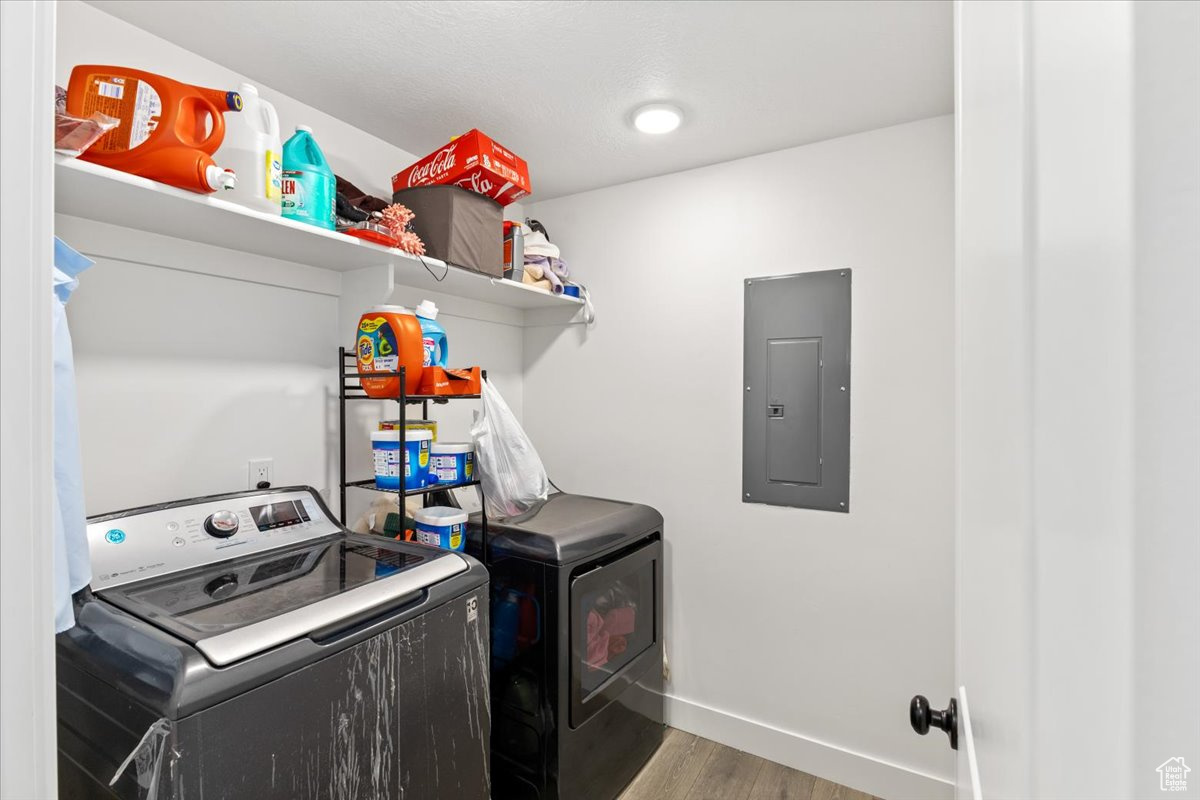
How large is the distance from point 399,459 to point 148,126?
3.16ft

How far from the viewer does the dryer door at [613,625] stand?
1.81 meters

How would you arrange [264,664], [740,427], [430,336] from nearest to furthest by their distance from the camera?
[264,664] → [430,336] → [740,427]

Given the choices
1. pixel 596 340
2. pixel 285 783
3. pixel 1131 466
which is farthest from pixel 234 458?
pixel 1131 466

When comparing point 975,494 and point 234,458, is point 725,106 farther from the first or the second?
point 234,458

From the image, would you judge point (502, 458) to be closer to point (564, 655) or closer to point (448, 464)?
point (448, 464)

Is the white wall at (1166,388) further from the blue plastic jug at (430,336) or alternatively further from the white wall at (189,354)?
the white wall at (189,354)

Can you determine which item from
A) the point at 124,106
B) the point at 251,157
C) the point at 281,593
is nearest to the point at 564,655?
the point at 281,593

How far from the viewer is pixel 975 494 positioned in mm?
505

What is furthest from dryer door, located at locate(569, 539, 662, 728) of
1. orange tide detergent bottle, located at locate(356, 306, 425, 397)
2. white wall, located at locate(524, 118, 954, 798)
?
orange tide detergent bottle, located at locate(356, 306, 425, 397)

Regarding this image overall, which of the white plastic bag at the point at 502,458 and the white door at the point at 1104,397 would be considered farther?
the white plastic bag at the point at 502,458

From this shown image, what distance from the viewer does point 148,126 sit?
117 cm

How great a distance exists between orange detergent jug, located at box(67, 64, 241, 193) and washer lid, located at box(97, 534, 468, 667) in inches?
34.4

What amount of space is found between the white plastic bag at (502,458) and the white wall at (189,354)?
50 cm

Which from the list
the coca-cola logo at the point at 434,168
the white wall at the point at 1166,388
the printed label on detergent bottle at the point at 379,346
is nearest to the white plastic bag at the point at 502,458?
the printed label on detergent bottle at the point at 379,346
